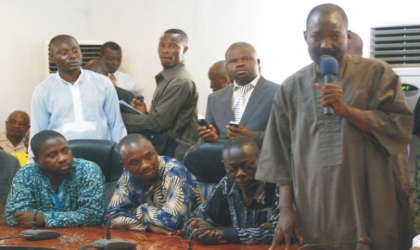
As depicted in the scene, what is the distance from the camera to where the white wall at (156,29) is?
249 inches

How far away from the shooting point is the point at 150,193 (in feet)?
14.7

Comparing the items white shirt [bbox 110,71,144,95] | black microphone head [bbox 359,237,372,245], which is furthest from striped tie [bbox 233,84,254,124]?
white shirt [bbox 110,71,144,95]

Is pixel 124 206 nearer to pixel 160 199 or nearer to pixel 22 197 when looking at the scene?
pixel 160 199

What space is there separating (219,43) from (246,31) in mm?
326

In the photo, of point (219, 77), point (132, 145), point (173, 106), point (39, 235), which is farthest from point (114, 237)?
point (219, 77)

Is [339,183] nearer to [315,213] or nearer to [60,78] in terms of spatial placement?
[315,213]

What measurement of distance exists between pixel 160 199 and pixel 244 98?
0.90 m

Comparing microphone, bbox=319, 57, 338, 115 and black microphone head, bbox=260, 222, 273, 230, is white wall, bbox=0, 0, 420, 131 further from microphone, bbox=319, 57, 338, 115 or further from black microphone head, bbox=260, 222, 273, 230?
microphone, bbox=319, 57, 338, 115

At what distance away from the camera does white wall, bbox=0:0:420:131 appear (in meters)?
6.32

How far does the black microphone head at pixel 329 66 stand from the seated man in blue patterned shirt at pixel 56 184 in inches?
78.0

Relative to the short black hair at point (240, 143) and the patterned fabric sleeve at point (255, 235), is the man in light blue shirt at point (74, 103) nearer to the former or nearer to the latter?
the short black hair at point (240, 143)

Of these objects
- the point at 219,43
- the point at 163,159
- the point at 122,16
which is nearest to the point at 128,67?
the point at 122,16

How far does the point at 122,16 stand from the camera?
7.75 meters

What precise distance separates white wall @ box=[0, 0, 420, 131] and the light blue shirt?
149 centimetres
